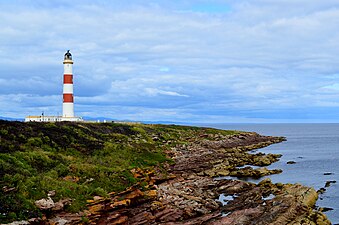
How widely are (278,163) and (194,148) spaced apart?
16845 mm

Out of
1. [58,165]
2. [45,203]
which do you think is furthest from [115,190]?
[45,203]

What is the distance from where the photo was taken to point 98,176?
3725 centimetres

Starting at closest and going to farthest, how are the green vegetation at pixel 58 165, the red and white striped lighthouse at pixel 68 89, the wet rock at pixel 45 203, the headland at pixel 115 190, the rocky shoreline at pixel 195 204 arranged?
the wet rock at pixel 45 203
the green vegetation at pixel 58 165
the headland at pixel 115 190
the rocky shoreline at pixel 195 204
the red and white striped lighthouse at pixel 68 89

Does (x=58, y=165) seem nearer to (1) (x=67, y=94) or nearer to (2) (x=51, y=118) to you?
(1) (x=67, y=94)

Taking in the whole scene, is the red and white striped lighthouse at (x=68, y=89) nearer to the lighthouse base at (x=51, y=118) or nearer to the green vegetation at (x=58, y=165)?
the lighthouse base at (x=51, y=118)

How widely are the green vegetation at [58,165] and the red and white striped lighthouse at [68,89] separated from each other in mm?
19490

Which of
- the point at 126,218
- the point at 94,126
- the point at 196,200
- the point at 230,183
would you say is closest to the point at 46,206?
the point at 126,218

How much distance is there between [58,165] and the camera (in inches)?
1497

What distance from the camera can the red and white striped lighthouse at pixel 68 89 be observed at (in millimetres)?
81625

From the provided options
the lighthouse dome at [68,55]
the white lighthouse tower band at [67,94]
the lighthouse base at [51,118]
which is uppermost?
the lighthouse dome at [68,55]

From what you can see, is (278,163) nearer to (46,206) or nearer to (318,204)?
(318,204)

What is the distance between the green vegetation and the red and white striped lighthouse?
19.5 meters

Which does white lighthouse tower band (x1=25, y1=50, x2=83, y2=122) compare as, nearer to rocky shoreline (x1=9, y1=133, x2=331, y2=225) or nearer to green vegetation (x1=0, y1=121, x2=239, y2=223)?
green vegetation (x1=0, y1=121, x2=239, y2=223)

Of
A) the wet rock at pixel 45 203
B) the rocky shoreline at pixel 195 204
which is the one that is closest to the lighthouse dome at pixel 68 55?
the rocky shoreline at pixel 195 204
